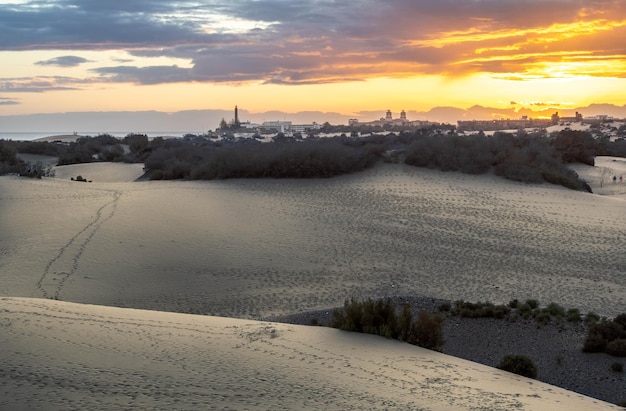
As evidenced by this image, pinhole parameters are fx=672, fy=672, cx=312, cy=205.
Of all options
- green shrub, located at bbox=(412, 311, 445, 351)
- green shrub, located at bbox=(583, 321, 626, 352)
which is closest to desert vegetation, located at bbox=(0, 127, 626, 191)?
green shrub, located at bbox=(583, 321, 626, 352)

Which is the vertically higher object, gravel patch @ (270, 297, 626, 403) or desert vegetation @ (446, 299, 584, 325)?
desert vegetation @ (446, 299, 584, 325)

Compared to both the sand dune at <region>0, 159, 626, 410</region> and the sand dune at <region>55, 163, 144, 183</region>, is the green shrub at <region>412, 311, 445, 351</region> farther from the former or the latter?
the sand dune at <region>55, 163, 144, 183</region>

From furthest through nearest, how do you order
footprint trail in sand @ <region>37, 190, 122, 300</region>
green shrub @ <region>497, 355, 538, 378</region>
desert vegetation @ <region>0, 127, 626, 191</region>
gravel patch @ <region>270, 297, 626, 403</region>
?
desert vegetation @ <region>0, 127, 626, 191</region>, footprint trail in sand @ <region>37, 190, 122, 300</region>, gravel patch @ <region>270, 297, 626, 403</region>, green shrub @ <region>497, 355, 538, 378</region>

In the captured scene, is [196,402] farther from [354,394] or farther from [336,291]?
[336,291]

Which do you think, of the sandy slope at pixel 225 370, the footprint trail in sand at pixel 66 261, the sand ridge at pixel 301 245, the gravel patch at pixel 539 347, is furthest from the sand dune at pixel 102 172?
the sandy slope at pixel 225 370

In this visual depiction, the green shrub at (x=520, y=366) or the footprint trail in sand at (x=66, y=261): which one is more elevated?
the footprint trail in sand at (x=66, y=261)

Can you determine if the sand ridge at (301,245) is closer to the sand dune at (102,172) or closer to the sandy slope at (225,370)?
the sandy slope at (225,370)

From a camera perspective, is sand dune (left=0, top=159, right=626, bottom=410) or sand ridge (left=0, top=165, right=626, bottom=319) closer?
sand dune (left=0, top=159, right=626, bottom=410)
